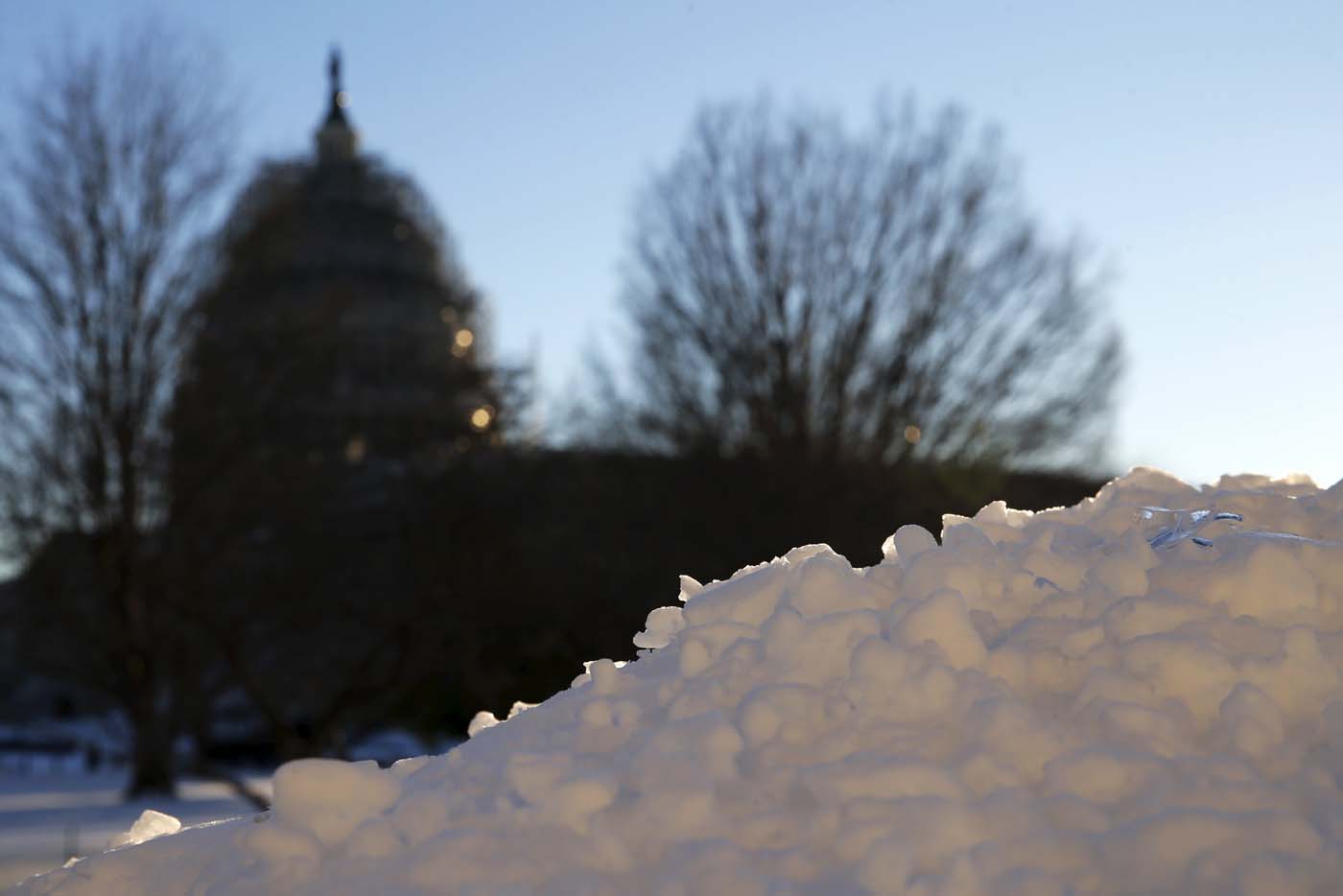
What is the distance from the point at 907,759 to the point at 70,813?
2180 cm

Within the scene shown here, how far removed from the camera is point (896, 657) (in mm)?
2451

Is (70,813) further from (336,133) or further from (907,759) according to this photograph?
(336,133)

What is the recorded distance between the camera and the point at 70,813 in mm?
21750

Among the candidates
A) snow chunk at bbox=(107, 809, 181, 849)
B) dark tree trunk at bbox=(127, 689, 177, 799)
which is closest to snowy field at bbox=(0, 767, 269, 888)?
dark tree trunk at bbox=(127, 689, 177, 799)

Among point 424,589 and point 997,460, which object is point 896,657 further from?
point 997,460

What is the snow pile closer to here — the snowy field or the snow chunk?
the snow chunk

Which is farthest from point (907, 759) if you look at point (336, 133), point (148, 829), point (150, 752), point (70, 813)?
point (336, 133)

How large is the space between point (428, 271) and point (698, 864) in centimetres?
5951

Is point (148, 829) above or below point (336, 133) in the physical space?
below

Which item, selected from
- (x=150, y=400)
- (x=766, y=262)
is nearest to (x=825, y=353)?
(x=766, y=262)

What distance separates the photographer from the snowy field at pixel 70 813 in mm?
15301

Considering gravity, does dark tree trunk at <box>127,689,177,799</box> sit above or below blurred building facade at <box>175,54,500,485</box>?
below

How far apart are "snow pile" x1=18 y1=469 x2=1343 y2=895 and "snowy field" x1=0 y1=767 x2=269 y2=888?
7.11m

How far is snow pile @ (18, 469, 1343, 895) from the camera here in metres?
2.20
